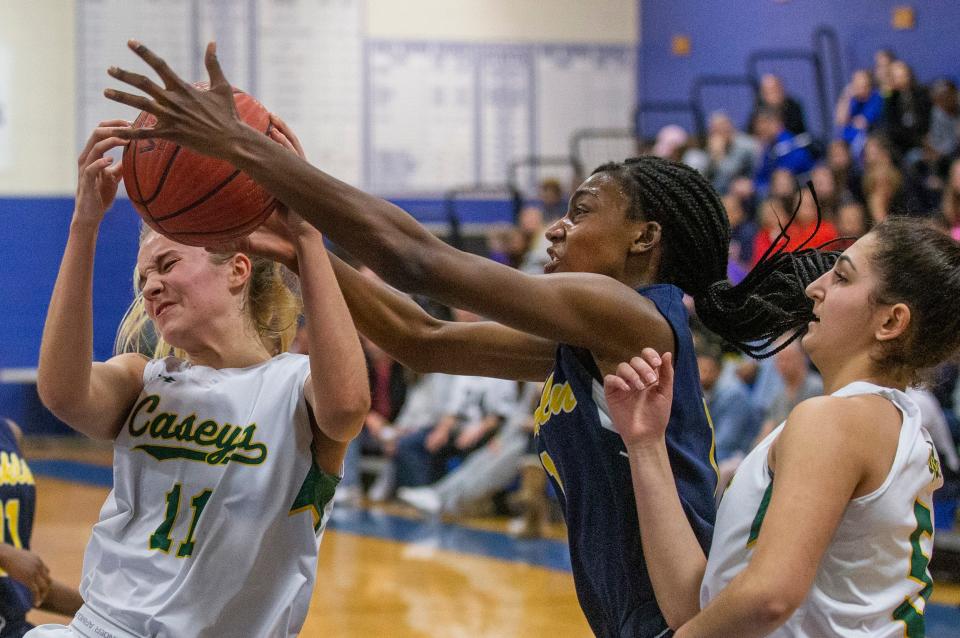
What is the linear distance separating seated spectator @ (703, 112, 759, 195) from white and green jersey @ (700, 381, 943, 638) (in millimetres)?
8762

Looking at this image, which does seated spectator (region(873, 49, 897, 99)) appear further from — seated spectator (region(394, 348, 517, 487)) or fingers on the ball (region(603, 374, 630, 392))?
fingers on the ball (region(603, 374, 630, 392))

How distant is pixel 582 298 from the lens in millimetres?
2070

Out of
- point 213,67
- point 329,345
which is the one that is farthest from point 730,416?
point 213,67

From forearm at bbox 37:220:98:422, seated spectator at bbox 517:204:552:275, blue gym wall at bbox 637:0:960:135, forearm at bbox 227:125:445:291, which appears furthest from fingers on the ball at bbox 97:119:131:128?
blue gym wall at bbox 637:0:960:135

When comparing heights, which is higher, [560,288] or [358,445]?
[560,288]

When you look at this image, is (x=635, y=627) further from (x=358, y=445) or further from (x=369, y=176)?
(x=369, y=176)

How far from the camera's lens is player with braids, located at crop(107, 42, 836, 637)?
1.81 metres

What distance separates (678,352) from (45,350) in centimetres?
108

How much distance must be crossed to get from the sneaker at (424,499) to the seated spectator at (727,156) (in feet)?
12.4

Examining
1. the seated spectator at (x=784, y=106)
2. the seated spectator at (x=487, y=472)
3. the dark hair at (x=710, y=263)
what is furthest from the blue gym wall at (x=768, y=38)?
the dark hair at (x=710, y=263)

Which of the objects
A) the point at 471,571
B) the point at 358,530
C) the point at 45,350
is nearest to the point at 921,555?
the point at 45,350

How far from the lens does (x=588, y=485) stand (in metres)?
2.26

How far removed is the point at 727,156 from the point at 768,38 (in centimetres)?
212

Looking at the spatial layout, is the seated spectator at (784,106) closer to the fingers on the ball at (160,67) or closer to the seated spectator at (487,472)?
the seated spectator at (487,472)
